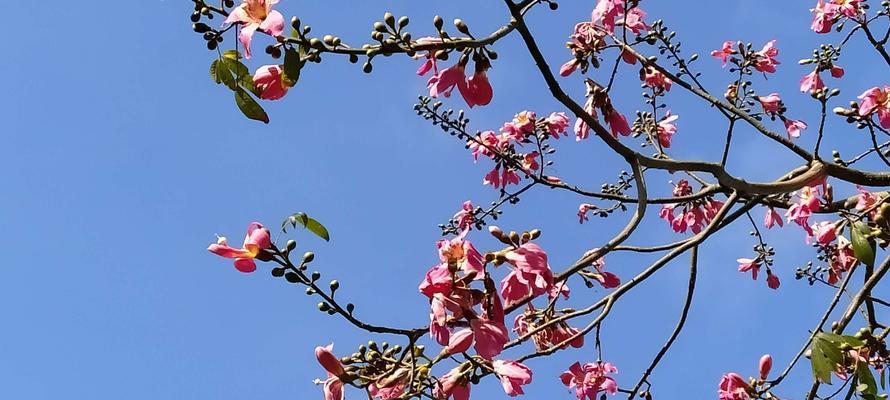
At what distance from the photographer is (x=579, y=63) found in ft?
9.16

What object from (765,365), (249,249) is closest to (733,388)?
(765,365)

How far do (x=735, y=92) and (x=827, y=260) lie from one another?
856 mm

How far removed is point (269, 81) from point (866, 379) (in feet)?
5.30

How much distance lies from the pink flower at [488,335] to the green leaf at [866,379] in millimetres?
943

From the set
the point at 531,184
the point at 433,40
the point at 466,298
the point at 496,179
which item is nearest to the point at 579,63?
the point at 531,184

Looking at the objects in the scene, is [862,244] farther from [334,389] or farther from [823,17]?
[823,17]

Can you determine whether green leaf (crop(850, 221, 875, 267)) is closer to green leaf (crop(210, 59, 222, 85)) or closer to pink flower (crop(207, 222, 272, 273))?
pink flower (crop(207, 222, 272, 273))

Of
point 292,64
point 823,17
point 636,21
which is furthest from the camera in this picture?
point 823,17

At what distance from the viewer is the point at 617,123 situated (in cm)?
250

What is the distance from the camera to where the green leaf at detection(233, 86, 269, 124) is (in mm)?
1629

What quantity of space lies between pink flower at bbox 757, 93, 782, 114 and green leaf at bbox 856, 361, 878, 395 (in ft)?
5.81

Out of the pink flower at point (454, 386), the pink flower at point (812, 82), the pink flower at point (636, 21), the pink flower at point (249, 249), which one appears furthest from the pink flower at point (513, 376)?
the pink flower at point (812, 82)

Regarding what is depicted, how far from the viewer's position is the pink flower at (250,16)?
1647mm

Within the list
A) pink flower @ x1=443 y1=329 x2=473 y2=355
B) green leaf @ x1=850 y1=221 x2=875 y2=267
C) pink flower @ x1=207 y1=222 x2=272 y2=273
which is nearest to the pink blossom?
pink flower @ x1=443 y1=329 x2=473 y2=355
